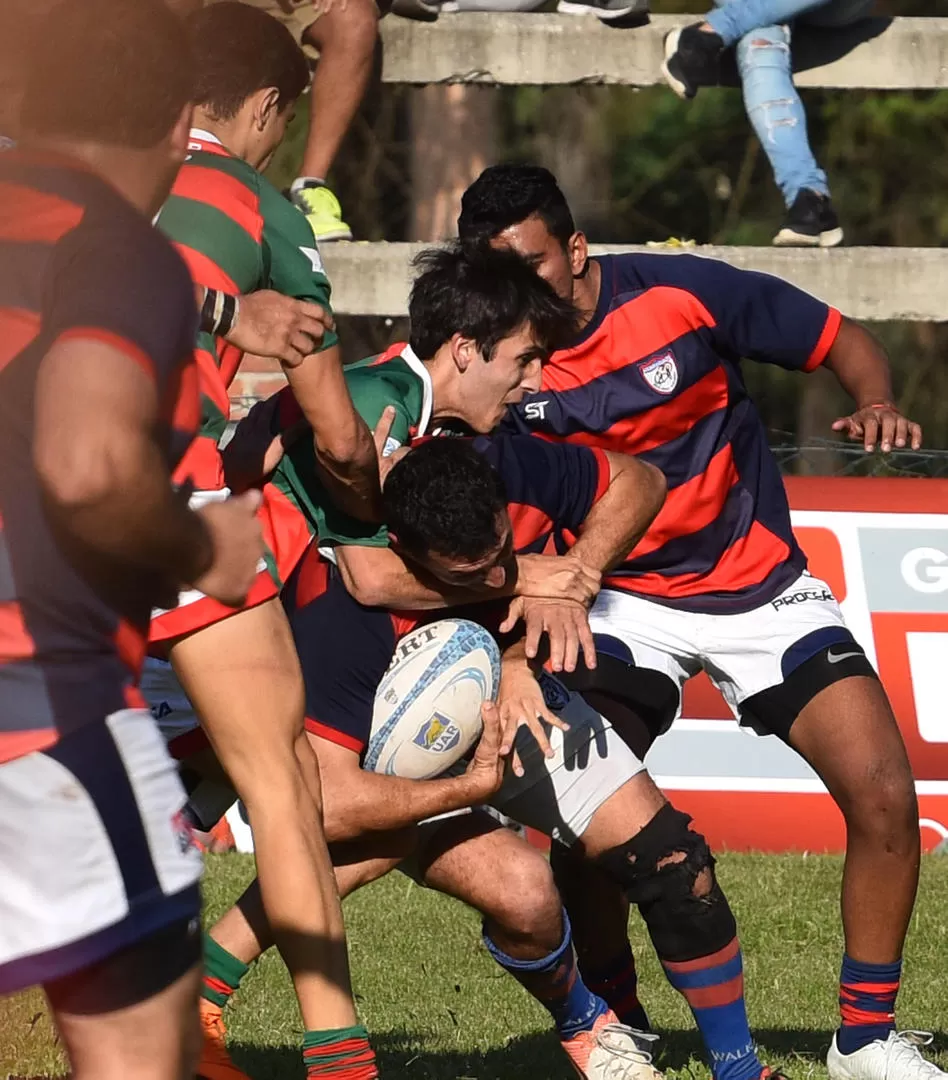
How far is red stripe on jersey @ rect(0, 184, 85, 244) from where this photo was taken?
242cm

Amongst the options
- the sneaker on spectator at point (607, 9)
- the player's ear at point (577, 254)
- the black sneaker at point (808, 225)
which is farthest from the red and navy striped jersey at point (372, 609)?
the sneaker on spectator at point (607, 9)

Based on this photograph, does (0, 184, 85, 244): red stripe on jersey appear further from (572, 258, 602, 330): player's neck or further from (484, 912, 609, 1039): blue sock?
(572, 258, 602, 330): player's neck

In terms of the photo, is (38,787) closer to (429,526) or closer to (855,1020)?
(429,526)

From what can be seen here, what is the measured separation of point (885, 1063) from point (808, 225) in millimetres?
5074

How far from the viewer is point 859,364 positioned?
A: 5012 millimetres

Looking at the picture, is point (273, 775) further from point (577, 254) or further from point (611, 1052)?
point (577, 254)

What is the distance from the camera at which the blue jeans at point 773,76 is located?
8.52 meters

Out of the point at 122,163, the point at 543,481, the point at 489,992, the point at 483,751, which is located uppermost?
the point at 122,163

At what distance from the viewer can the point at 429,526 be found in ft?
13.2

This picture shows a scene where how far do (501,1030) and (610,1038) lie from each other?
0.81m

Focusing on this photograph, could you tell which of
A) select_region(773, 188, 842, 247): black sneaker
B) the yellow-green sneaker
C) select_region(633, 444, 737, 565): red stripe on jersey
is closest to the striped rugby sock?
select_region(633, 444, 737, 565): red stripe on jersey

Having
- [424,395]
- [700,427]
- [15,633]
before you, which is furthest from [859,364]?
[15,633]

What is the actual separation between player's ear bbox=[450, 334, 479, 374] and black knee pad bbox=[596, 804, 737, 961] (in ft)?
3.74

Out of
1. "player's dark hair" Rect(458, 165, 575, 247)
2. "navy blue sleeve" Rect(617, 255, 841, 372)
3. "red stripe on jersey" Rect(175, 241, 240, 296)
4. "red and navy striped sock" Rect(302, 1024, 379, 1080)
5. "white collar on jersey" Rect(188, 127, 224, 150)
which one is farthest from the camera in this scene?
"navy blue sleeve" Rect(617, 255, 841, 372)
